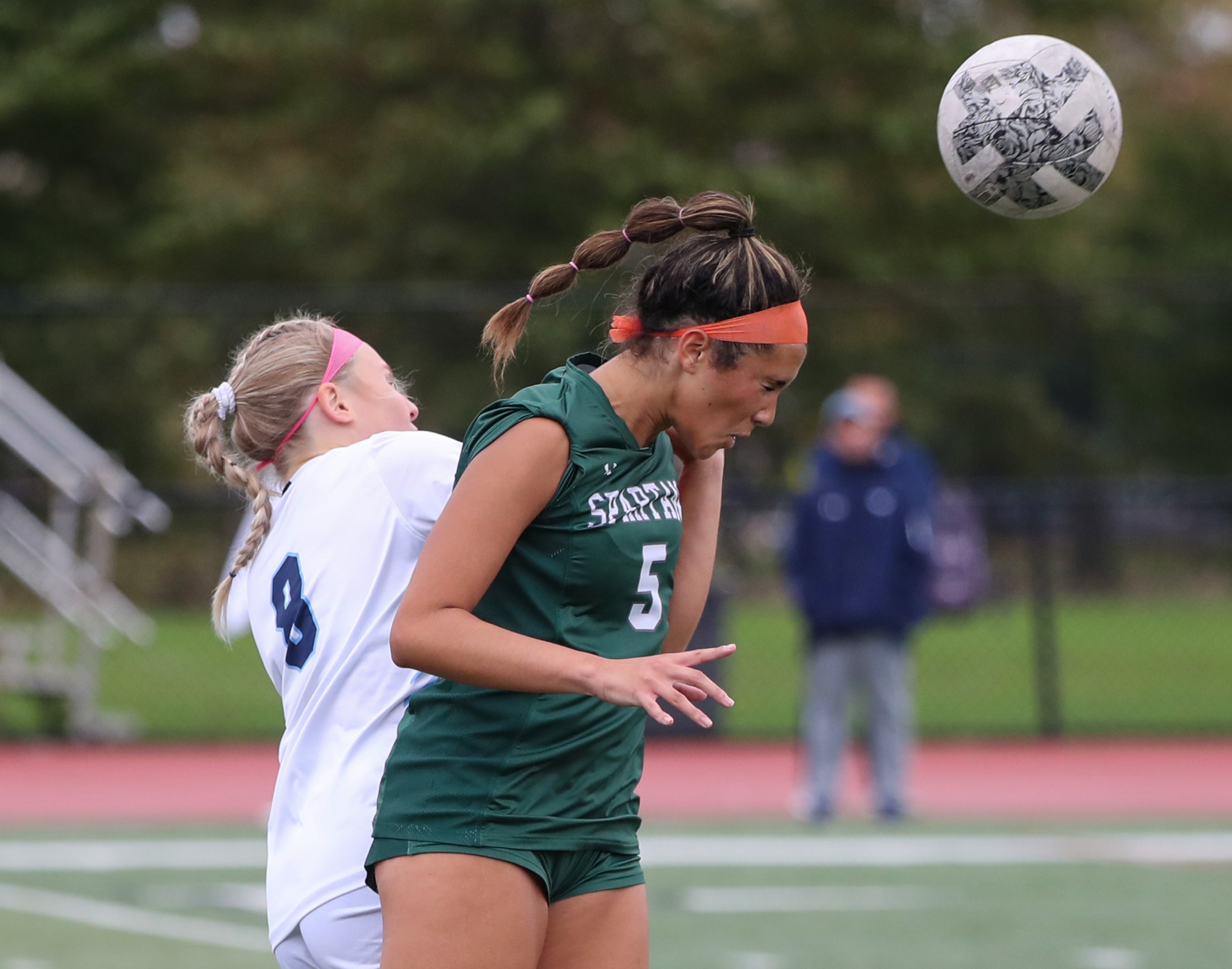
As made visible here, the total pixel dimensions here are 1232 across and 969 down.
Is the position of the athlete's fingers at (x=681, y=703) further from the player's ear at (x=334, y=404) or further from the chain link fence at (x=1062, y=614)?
the chain link fence at (x=1062, y=614)

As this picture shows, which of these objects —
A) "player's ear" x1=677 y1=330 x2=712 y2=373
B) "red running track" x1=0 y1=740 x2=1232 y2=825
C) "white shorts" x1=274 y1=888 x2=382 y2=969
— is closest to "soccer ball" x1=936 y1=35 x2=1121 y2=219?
"player's ear" x1=677 y1=330 x2=712 y2=373

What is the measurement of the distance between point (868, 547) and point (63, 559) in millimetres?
6648

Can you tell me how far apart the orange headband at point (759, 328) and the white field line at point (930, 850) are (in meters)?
5.47

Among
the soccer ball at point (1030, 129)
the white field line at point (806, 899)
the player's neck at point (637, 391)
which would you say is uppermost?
the soccer ball at point (1030, 129)

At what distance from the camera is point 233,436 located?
9.91ft

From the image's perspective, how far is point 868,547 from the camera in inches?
344

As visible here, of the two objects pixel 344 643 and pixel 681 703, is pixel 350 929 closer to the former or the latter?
pixel 344 643

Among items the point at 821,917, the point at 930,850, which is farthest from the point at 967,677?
the point at 821,917

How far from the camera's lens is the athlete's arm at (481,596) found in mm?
2447

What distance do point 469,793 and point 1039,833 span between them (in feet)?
21.9

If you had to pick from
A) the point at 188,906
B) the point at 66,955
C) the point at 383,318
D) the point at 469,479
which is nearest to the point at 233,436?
the point at 469,479

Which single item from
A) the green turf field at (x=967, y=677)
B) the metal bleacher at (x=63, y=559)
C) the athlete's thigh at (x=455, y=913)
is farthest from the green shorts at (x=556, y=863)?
the green turf field at (x=967, y=677)

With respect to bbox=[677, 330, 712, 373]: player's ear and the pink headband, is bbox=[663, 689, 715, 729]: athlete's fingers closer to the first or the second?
bbox=[677, 330, 712, 373]: player's ear

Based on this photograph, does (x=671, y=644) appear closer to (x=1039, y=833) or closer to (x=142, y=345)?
(x=1039, y=833)
